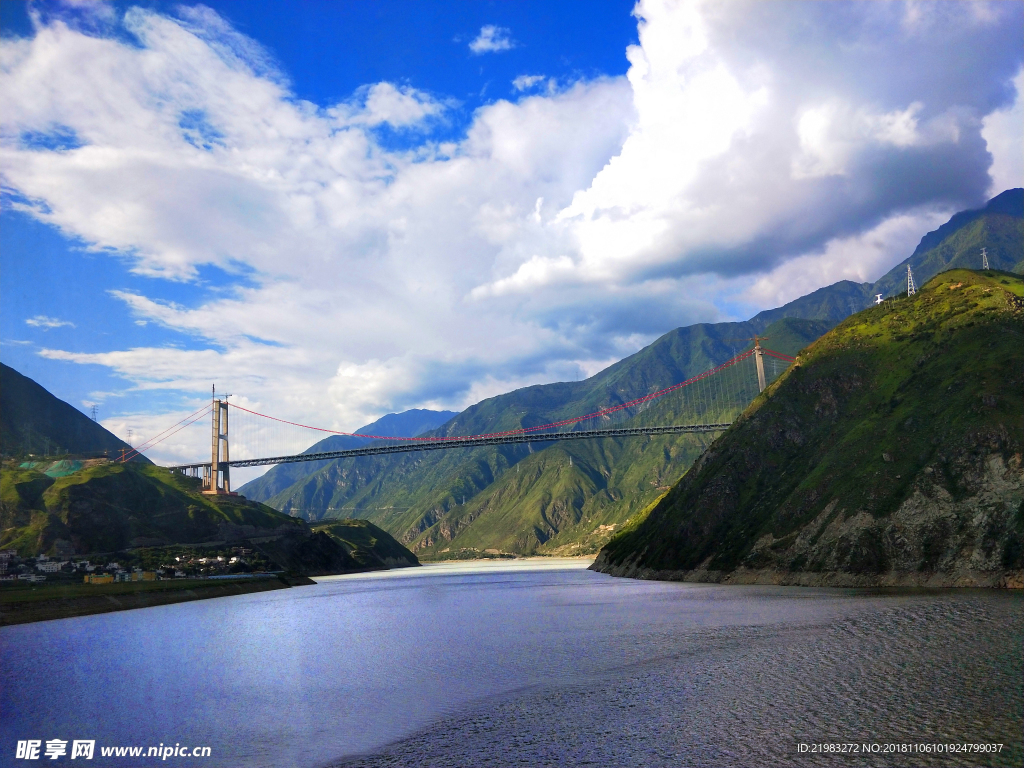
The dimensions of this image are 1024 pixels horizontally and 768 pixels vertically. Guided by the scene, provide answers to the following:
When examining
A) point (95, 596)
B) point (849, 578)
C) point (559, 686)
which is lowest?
point (849, 578)

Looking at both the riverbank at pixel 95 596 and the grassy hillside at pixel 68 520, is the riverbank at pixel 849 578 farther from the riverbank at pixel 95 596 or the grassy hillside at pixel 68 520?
the grassy hillside at pixel 68 520

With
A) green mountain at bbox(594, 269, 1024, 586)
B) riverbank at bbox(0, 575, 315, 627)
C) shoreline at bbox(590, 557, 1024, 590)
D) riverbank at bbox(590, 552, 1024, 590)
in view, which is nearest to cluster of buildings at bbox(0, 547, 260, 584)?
riverbank at bbox(0, 575, 315, 627)

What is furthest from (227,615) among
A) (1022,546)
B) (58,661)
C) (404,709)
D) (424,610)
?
(1022,546)

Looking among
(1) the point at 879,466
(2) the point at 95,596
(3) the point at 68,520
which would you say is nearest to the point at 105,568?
(3) the point at 68,520

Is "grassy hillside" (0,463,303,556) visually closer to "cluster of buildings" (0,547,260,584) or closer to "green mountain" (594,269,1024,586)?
"cluster of buildings" (0,547,260,584)

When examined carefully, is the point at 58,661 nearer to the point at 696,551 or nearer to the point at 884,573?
the point at 884,573

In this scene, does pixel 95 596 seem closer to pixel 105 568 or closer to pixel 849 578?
pixel 105 568

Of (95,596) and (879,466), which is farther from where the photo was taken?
(95,596)
